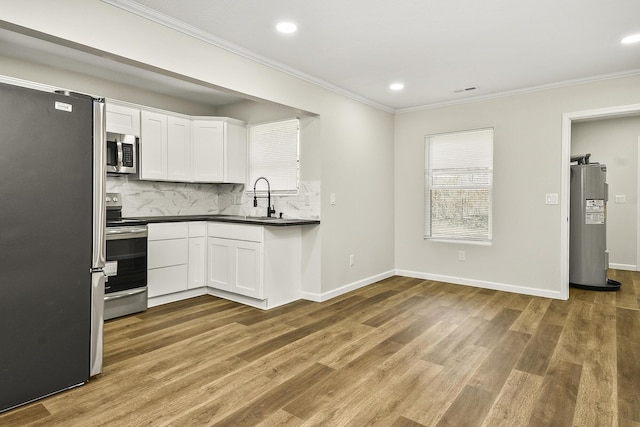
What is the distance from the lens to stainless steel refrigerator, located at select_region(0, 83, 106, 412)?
6.58 ft

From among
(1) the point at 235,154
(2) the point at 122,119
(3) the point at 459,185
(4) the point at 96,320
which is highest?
(2) the point at 122,119

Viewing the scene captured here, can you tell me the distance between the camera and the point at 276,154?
15.5ft

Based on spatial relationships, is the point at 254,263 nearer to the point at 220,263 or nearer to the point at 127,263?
the point at 220,263

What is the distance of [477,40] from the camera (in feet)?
10.2

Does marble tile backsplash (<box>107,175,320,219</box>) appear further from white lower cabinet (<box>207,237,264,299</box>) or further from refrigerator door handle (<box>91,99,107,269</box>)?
refrigerator door handle (<box>91,99,107,269</box>)

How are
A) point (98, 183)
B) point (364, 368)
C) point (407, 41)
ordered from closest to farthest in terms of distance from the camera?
point (98, 183), point (364, 368), point (407, 41)

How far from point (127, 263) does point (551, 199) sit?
4677 mm

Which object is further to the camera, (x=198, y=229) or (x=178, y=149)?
(x=178, y=149)

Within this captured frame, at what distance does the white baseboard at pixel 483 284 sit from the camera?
442cm

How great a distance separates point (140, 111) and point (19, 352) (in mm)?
2966

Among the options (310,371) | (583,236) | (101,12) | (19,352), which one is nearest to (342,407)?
(310,371)

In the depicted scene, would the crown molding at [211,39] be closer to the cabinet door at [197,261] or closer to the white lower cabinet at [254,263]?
the white lower cabinet at [254,263]

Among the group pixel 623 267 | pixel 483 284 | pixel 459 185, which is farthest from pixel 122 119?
pixel 623 267

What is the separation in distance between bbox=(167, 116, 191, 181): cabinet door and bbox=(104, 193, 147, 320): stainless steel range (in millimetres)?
1057
